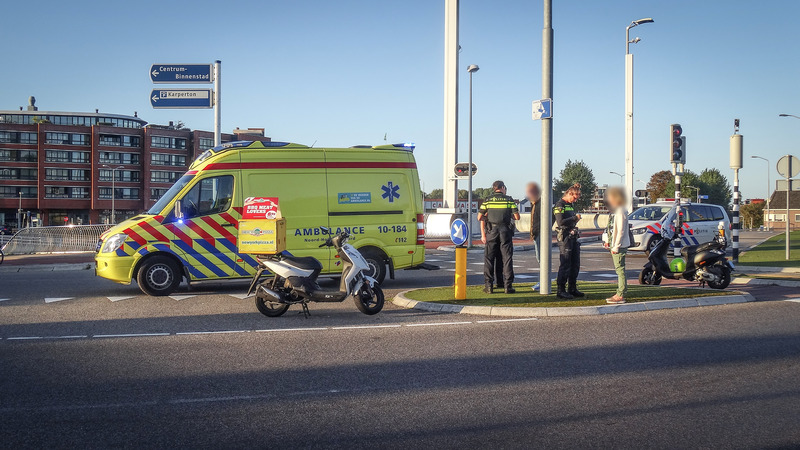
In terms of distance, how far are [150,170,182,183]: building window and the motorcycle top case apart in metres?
80.5

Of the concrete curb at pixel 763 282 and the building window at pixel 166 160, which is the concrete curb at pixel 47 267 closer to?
the concrete curb at pixel 763 282

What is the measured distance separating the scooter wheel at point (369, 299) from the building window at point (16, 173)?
269 feet

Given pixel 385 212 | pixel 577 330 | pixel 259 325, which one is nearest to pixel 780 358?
pixel 577 330

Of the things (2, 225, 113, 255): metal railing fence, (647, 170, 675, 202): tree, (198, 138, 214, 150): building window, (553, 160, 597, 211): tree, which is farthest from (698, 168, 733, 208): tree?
(2, 225, 113, 255): metal railing fence

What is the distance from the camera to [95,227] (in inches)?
1045

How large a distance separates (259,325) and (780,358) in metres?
6.23

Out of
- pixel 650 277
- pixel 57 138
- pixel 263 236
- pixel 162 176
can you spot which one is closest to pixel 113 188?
Answer: pixel 162 176

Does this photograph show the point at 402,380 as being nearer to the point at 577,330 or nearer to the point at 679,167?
the point at 577,330

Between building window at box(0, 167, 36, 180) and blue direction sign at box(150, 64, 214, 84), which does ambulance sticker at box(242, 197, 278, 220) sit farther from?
building window at box(0, 167, 36, 180)

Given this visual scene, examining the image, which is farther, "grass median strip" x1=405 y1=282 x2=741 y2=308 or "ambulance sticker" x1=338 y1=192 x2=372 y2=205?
"ambulance sticker" x1=338 y1=192 x2=372 y2=205

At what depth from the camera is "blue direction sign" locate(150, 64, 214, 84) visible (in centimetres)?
1922

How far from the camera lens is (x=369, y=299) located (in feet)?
33.0

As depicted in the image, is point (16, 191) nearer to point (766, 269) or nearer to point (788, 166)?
point (788, 166)

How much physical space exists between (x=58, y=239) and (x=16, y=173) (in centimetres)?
6156
